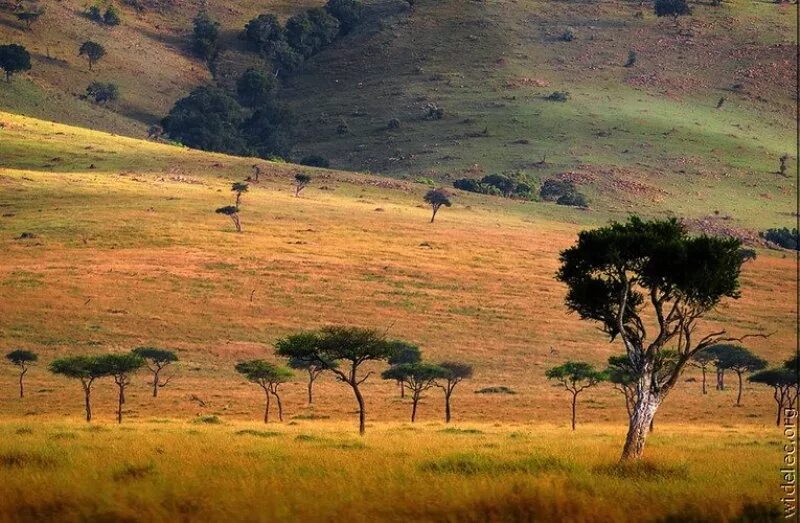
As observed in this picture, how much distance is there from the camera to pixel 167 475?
60.2 feet

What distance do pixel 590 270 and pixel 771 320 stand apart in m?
72.6

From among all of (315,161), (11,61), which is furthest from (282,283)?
(11,61)

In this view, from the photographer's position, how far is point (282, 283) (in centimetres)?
9456

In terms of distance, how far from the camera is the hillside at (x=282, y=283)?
6900cm

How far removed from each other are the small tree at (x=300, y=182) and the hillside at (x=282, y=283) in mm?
1082

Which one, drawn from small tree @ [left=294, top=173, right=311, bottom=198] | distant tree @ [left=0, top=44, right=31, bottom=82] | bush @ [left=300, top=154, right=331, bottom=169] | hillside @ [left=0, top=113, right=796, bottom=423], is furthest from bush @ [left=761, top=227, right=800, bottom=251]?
distant tree @ [left=0, top=44, right=31, bottom=82]

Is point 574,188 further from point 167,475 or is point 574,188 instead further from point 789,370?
point 167,475

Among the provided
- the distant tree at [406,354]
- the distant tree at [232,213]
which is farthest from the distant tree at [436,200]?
the distant tree at [406,354]

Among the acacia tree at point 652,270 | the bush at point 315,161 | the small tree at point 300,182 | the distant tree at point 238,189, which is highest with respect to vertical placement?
the bush at point 315,161

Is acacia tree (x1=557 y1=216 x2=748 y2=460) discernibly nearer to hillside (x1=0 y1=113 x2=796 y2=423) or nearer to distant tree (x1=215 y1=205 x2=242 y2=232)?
hillside (x1=0 y1=113 x2=796 y2=423)

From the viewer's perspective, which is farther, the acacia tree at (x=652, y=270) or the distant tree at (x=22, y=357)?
the distant tree at (x=22, y=357)

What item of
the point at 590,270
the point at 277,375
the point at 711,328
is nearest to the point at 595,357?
the point at 711,328

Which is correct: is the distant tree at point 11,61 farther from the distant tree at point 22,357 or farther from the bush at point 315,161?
the distant tree at point 22,357

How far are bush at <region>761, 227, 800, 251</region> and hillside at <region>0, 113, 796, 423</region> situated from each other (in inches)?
514
